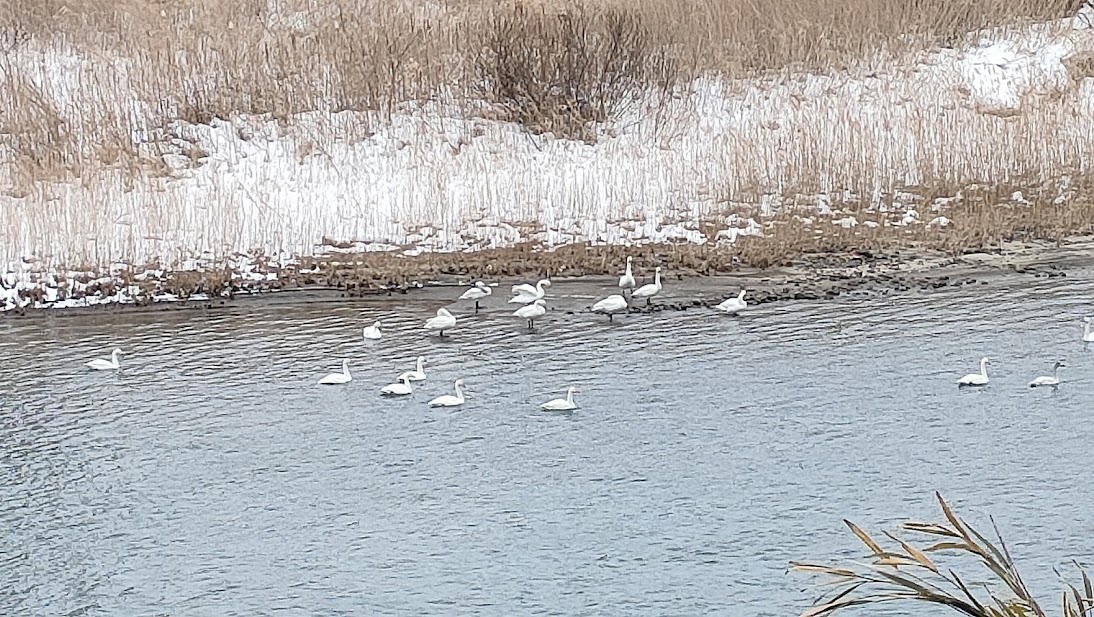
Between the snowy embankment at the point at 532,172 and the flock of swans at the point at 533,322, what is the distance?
2189 millimetres

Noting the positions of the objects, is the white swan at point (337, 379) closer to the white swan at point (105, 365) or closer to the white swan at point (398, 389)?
the white swan at point (398, 389)

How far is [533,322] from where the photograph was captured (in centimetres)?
1619

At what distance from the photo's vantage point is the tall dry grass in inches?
869

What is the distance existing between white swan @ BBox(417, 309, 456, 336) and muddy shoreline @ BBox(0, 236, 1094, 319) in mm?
1166

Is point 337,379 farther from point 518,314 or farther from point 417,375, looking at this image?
point 518,314

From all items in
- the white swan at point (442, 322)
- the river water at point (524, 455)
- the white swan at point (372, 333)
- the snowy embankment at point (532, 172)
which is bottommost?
the river water at point (524, 455)

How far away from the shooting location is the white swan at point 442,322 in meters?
15.7

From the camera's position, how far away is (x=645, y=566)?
9.58m

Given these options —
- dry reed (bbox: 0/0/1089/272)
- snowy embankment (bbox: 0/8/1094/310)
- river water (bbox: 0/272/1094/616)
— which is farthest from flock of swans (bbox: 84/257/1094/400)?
dry reed (bbox: 0/0/1089/272)

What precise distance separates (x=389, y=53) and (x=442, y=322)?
29.2ft

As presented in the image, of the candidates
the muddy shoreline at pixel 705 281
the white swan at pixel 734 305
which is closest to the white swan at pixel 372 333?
the muddy shoreline at pixel 705 281

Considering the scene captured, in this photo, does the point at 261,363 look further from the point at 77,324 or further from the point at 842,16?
the point at 842,16

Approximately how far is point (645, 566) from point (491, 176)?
38.4ft

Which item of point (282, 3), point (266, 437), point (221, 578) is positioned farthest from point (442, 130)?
point (221, 578)
